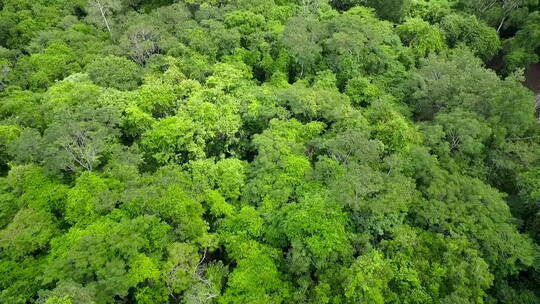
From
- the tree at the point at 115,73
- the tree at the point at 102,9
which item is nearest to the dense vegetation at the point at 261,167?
the tree at the point at 115,73

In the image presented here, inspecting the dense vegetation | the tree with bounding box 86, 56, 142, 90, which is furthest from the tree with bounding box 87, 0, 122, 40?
the tree with bounding box 86, 56, 142, 90

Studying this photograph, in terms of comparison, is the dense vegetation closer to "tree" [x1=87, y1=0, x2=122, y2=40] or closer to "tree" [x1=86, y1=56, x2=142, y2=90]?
"tree" [x1=86, y1=56, x2=142, y2=90]

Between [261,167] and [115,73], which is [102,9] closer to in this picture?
[115,73]

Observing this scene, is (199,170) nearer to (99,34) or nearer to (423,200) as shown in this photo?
(423,200)

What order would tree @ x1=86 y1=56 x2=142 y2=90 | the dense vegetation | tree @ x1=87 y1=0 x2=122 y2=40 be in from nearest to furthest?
1. the dense vegetation
2. tree @ x1=86 y1=56 x2=142 y2=90
3. tree @ x1=87 y1=0 x2=122 y2=40

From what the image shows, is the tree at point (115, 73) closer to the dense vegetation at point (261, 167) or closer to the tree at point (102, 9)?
the dense vegetation at point (261, 167)

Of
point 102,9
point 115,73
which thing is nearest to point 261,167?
point 115,73

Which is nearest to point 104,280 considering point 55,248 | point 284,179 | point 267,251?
point 55,248

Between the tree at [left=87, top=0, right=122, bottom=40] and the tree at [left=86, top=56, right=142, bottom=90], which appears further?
the tree at [left=87, top=0, right=122, bottom=40]
